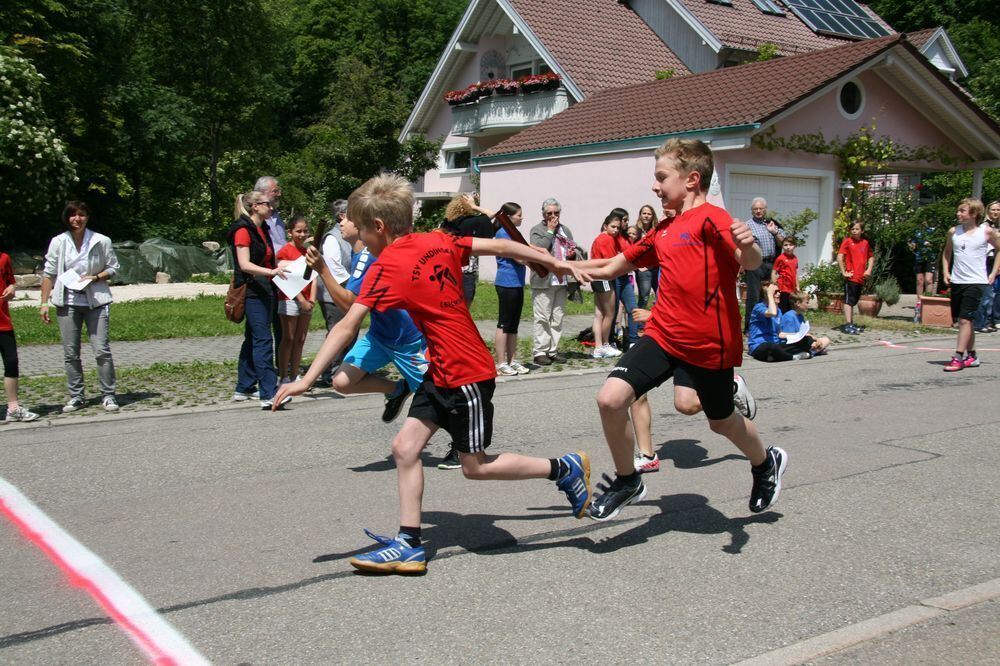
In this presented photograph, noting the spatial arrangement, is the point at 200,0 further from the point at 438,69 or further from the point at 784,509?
the point at 784,509

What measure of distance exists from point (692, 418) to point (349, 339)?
450cm

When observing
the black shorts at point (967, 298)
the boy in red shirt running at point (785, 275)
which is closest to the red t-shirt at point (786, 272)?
the boy in red shirt running at point (785, 275)

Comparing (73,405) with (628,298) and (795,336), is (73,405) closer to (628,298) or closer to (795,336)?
(628,298)

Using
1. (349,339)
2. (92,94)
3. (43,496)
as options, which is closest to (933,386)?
(349,339)

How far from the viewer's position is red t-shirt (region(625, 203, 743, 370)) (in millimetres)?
4695

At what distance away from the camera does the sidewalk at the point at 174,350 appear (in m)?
11.9

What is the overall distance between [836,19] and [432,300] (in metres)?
33.4

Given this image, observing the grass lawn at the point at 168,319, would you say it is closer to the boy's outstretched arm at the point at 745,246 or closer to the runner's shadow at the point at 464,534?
the runner's shadow at the point at 464,534

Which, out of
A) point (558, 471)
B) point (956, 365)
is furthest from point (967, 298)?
point (558, 471)

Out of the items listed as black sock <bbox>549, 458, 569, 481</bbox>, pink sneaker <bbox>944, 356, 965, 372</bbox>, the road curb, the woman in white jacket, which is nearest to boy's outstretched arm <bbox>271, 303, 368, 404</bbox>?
black sock <bbox>549, 458, 569, 481</bbox>

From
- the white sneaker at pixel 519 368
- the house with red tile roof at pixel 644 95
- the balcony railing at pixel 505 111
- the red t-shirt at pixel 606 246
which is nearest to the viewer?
the white sneaker at pixel 519 368

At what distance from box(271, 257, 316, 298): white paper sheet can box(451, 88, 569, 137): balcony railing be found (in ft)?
66.9

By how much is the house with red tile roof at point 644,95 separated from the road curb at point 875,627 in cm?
1525

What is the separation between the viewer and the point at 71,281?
28.6 feet
